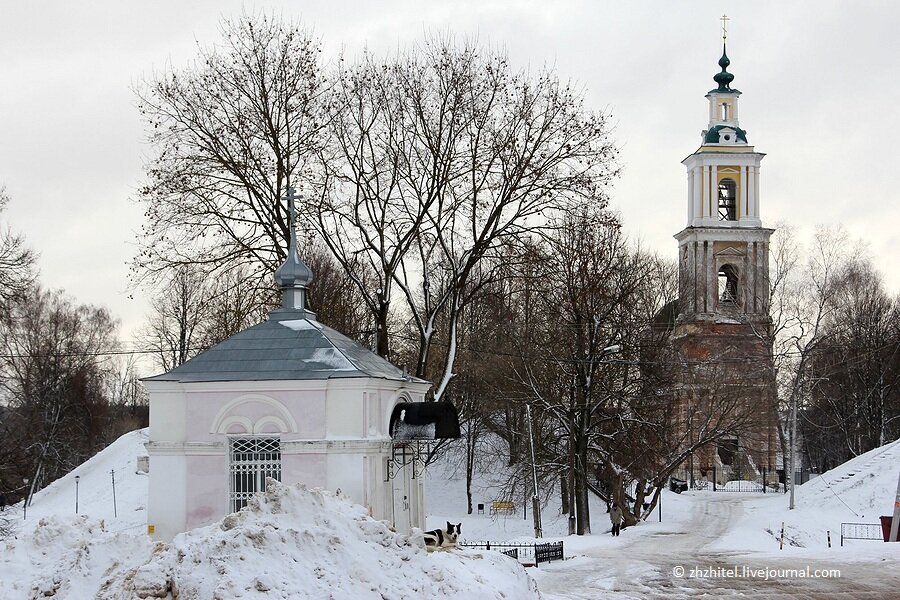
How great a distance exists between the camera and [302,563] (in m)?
10.6

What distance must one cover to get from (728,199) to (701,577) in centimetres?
4058

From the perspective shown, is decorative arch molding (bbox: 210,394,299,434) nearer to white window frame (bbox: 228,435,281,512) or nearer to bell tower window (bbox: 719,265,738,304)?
white window frame (bbox: 228,435,281,512)

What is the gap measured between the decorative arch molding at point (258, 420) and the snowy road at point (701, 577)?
14.3 feet

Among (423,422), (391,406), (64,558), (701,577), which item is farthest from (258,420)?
(701,577)

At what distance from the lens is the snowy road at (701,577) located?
49.5 ft

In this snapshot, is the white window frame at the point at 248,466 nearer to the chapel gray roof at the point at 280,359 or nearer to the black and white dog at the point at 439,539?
the chapel gray roof at the point at 280,359

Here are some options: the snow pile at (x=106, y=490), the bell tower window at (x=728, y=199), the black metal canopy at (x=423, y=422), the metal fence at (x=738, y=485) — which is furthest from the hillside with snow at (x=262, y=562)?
the bell tower window at (x=728, y=199)

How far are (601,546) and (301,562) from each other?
14304mm

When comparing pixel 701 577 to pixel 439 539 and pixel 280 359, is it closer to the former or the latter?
pixel 439 539

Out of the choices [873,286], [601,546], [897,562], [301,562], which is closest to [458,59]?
[601,546]

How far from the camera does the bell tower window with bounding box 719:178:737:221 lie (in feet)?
179

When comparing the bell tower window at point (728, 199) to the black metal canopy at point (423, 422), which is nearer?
the black metal canopy at point (423, 422)

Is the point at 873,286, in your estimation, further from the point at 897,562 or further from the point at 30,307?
the point at 30,307

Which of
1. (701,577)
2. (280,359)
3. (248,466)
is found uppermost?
(280,359)
